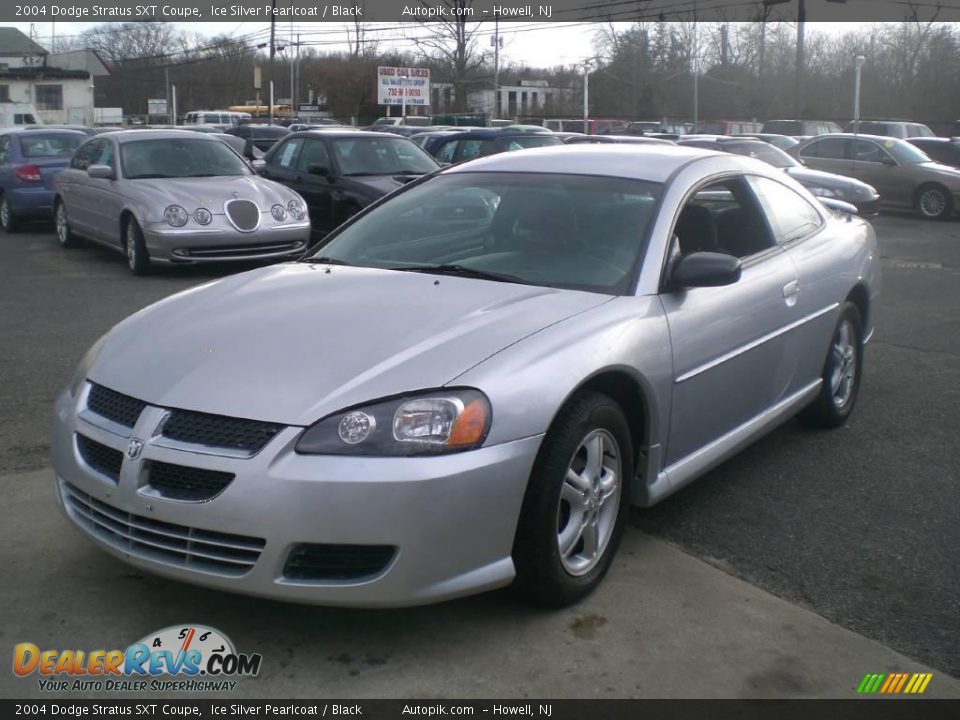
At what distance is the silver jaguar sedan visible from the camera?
412 inches

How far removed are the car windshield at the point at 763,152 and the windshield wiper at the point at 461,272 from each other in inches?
582

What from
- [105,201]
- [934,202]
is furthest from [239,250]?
[934,202]

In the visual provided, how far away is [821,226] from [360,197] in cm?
731

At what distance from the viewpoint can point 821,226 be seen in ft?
17.8

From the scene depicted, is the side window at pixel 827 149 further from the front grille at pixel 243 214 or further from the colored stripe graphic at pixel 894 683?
the colored stripe graphic at pixel 894 683

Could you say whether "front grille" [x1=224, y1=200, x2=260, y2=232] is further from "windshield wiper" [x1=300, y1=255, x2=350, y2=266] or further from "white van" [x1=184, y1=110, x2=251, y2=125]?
"white van" [x1=184, y1=110, x2=251, y2=125]

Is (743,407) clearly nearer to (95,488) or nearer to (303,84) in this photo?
(95,488)

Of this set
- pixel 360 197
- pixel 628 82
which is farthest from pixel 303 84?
pixel 360 197

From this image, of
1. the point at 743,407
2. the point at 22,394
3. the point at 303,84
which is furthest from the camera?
the point at 303,84

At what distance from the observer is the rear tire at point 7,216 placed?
Answer: 1503 cm

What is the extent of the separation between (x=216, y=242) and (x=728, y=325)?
740 centimetres

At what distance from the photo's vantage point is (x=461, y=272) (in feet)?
13.5

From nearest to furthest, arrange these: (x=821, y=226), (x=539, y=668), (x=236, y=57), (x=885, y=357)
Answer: (x=539, y=668) < (x=821, y=226) < (x=885, y=357) < (x=236, y=57)

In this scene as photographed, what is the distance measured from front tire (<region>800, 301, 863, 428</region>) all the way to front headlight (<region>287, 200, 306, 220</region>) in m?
6.82
